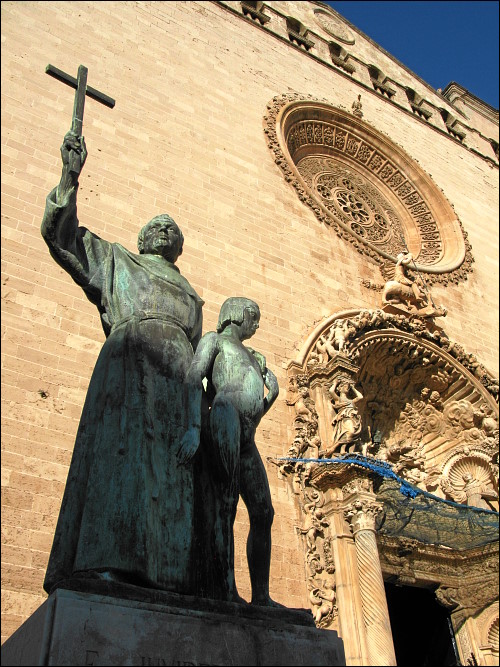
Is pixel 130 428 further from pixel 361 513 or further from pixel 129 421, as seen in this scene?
pixel 361 513

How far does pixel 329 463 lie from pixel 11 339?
3.36 m

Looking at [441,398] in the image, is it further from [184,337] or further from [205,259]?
[184,337]

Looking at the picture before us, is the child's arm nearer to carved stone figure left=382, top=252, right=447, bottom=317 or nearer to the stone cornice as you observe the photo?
carved stone figure left=382, top=252, right=447, bottom=317

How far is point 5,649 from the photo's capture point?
7.88 feet

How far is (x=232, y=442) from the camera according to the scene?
9.44 feet

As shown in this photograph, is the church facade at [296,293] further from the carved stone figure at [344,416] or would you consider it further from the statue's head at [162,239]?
the statue's head at [162,239]

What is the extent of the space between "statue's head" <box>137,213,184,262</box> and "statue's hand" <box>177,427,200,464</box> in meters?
Answer: 1.17

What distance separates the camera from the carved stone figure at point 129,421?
98.4 inches

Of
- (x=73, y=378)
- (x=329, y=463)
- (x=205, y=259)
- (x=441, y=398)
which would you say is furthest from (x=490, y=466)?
(x=73, y=378)

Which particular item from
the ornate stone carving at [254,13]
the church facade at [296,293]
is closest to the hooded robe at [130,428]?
the church facade at [296,293]

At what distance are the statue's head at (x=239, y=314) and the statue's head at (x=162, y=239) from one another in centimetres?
41

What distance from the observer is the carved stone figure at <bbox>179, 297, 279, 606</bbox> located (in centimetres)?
281

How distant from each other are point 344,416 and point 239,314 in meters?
4.09

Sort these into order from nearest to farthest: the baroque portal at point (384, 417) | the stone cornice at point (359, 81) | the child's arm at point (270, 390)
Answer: the child's arm at point (270, 390)
the baroque portal at point (384, 417)
the stone cornice at point (359, 81)
